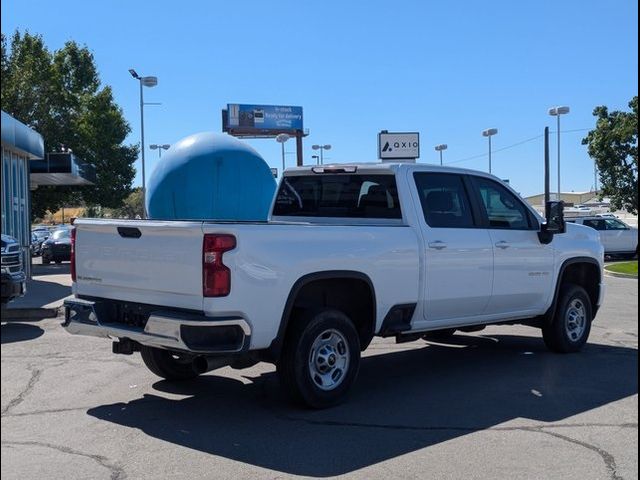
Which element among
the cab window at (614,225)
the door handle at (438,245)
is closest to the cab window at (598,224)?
the cab window at (614,225)

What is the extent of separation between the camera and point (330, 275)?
6012 mm

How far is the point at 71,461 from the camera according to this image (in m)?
4.82

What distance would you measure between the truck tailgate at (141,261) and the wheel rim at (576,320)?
16.6ft

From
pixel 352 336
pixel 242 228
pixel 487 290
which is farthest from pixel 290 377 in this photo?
pixel 487 290

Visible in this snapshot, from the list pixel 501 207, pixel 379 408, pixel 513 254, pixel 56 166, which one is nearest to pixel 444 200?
pixel 501 207

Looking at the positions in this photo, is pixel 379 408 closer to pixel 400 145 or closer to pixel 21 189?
pixel 21 189

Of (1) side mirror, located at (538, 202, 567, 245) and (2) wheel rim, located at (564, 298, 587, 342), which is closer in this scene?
(1) side mirror, located at (538, 202, 567, 245)

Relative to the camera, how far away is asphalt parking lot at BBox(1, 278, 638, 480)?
4.77m

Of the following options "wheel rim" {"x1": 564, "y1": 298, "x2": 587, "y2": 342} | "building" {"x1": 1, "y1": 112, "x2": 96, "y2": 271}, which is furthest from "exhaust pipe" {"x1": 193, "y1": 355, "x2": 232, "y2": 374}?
"building" {"x1": 1, "y1": 112, "x2": 96, "y2": 271}

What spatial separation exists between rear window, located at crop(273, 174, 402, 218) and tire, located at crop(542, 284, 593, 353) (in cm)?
272

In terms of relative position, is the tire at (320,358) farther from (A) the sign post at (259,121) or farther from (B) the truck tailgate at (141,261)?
(A) the sign post at (259,121)

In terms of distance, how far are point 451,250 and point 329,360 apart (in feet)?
5.67

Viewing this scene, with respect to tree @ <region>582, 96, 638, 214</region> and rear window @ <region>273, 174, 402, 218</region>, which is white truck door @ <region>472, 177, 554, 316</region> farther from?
tree @ <region>582, 96, 638, 214</region>

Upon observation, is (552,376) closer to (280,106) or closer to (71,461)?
(71,461)
